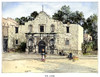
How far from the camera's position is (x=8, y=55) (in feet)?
36.5

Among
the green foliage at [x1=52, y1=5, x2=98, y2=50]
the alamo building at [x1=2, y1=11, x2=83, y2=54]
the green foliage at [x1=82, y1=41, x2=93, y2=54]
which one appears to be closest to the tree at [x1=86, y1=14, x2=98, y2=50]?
the green foliage at [x1=52, y1=5, x2=98, y2=50]

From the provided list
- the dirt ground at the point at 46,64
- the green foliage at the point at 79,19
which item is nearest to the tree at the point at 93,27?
the green foliage at the point at 79,19

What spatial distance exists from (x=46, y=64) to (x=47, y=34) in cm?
77

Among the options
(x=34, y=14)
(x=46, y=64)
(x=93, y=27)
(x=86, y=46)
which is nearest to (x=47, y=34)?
(x=34, y=14)

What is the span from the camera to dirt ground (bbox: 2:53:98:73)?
11.0 m

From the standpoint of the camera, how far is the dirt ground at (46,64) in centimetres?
1101

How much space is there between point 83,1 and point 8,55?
7.62 ft

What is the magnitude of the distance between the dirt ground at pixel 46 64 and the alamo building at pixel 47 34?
0.72 feet

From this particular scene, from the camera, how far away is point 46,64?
11.1 meters

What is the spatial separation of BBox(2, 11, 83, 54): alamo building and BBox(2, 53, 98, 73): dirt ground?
0.72ft

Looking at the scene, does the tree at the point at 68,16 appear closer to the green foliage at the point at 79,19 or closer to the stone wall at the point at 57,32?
the green foliage at the point at 79,19

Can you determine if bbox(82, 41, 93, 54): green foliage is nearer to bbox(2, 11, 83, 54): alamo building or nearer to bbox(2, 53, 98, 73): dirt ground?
bbox(2, 11, 83, 54): alamo building

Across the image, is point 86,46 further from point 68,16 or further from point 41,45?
point 41,45
